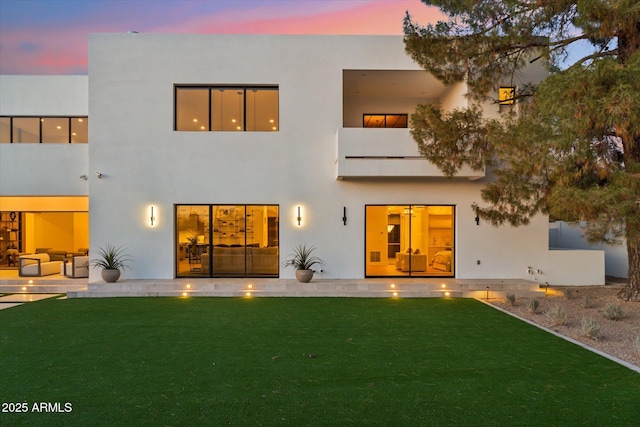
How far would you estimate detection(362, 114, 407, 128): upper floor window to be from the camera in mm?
13500

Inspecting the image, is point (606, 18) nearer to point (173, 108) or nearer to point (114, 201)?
point (173, 108)

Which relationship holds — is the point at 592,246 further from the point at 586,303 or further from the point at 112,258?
the point at 112,258

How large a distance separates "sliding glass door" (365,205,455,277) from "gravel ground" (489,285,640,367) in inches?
105

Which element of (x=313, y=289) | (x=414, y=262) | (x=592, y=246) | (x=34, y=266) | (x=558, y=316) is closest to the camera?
(x=558, y=316)

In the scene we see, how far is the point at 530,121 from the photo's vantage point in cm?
724

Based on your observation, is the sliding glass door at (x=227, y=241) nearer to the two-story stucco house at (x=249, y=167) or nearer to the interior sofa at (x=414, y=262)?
the two-story stucco house at (x=249, y=167)

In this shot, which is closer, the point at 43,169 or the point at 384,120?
the point at 43,169

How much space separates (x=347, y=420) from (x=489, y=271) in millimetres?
9011

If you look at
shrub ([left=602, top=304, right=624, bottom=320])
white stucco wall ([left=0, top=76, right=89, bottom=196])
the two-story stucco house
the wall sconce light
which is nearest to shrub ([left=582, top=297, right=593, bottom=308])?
shrub ([left=602, top=304, right=624, bottom=320])

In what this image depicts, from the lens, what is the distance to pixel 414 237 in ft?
38.9

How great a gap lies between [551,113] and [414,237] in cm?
601

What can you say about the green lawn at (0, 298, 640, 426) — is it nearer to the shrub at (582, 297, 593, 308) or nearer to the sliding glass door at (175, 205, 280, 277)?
the shrub at (582, 297, 593, 308)

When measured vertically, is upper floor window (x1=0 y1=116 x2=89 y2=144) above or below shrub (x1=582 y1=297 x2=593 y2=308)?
above

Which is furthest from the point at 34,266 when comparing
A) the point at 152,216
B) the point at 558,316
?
the point at 558,316
